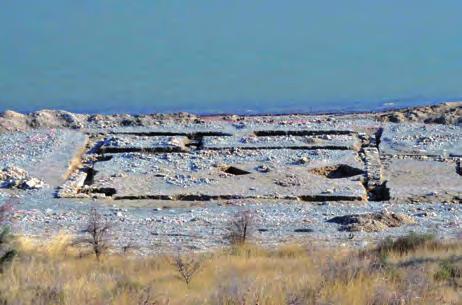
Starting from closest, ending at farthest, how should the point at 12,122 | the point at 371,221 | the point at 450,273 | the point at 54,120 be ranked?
the point at 450,273, the point at 371,221, the point at 12,122, the point at 54,120

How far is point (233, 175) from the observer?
20.3 meters

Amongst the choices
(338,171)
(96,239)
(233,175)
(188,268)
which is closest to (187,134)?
(233,175)

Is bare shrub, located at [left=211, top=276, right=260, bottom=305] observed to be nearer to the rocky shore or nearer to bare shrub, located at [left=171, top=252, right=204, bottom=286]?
bare shrub, located at [left=171, top=252, right=204, bottom=286]

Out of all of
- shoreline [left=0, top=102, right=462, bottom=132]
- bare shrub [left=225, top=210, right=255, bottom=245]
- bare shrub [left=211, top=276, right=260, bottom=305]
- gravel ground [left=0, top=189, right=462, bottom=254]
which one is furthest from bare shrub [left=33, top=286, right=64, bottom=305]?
shoreline [left=0, top=102, right=462, bottom=132]

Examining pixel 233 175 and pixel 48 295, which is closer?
pixel 48 295

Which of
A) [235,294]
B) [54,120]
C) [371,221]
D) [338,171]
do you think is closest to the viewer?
[235,294]

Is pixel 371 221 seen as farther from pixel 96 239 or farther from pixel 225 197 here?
pixel 96 239

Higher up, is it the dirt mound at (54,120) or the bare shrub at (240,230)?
the dirt mound at (54,120)

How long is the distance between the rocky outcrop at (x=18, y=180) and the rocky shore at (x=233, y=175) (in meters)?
0.03

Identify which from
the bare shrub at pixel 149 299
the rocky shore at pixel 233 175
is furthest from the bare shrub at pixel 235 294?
the rocky shore at pixel 233 175

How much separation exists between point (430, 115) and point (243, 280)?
18994 mm

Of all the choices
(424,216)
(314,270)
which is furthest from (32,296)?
(424,216)

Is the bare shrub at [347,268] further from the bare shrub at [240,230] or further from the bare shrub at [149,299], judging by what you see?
the bare shrub at [240,230]

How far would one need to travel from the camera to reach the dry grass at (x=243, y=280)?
7.43 meters
